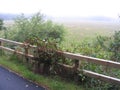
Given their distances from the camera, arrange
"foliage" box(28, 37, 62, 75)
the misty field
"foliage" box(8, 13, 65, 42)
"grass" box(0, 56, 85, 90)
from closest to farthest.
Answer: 1. "grass" box(0, 56, 85, 90)
2. "foliage" box(28, 37, 62, 75)
3. the misty field
4. "foliage" box(8, 13, 65, 42)

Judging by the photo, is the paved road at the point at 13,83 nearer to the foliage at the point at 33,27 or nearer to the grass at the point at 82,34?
the grass at the point at 82,34

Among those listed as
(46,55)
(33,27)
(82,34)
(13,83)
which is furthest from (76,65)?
(82,34)

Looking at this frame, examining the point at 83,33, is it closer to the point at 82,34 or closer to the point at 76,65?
the point at 82,34

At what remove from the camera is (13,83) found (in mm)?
Result: 8305

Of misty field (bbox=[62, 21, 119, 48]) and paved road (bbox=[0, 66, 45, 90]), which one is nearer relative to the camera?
paved road (bbox=[0, 66, 45, 90])

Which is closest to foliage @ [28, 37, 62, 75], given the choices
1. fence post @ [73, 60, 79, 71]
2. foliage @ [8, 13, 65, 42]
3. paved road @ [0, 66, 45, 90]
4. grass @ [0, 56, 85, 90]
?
grass @ [0, 56, 85, 90]

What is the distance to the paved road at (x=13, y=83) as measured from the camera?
7.88 metres

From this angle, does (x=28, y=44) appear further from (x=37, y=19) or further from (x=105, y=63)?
(x=37, y=19)

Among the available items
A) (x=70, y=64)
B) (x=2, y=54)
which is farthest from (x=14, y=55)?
(x=70, y=64)

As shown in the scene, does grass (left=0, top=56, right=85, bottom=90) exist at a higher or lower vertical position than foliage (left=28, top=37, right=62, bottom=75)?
lower

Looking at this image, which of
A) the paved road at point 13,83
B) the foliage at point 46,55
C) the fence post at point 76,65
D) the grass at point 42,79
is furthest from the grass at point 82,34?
the paved road at point 13,83

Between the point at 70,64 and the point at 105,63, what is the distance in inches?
66.2

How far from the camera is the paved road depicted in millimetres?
7879

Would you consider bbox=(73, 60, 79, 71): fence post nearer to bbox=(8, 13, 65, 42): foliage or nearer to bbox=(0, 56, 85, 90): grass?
bbox=(0, 56, 85, 90): grass
